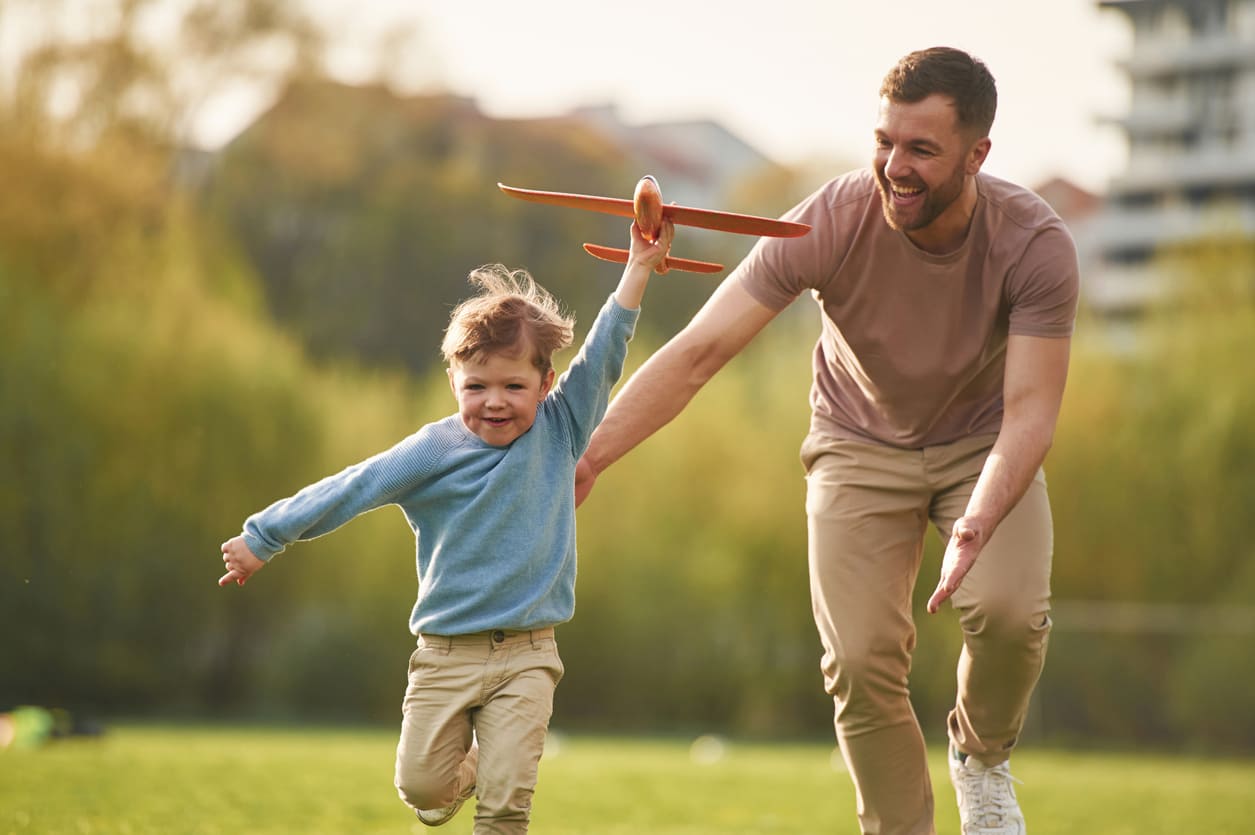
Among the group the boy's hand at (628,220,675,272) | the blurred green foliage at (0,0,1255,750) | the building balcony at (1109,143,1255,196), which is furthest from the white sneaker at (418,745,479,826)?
the building balcony at (1109,143,1255,196)

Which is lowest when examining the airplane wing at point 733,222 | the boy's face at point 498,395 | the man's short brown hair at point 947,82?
the boy's face at point 498,395

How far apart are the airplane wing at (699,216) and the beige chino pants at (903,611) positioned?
831 millimetres

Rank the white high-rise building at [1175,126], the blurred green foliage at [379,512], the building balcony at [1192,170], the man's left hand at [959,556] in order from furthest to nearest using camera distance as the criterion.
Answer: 1. the white high-rise building at [1175,126]
2. the building balcony at [1192,170]
3. the blurred green foliage at [379,512]
4. the man's left hand at [959,556]

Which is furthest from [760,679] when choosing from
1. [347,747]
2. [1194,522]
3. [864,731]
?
[864,731]

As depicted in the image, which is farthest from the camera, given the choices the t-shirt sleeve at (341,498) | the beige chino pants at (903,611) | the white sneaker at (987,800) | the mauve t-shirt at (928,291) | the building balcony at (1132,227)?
the building balcony at (1132,227)

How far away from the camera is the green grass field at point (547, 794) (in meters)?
7.05

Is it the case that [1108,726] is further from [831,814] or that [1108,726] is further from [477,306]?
[477,306]

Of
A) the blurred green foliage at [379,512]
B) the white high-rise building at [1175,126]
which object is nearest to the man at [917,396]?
the blurred green foliage at [379,512]

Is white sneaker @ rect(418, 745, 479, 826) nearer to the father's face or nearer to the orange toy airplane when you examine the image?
the orange toy airplane

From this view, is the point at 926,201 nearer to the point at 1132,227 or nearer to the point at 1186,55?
the point at 1132,227

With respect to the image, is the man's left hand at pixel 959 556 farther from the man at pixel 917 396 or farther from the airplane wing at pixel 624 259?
the airplane wing at pixel 624 259

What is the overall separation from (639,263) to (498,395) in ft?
1.82

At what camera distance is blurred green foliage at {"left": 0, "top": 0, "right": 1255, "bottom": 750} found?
1802cm

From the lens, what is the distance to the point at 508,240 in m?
30.9
